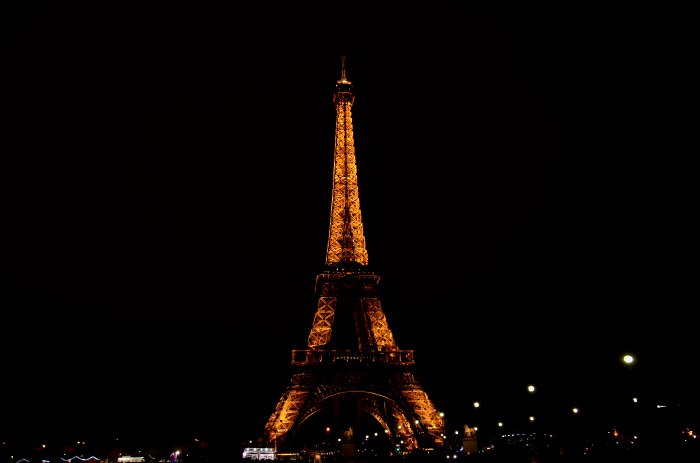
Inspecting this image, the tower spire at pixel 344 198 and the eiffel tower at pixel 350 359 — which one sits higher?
the tower spire at pixel 344 198

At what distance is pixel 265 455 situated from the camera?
34.9 m

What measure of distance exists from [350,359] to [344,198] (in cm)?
1475

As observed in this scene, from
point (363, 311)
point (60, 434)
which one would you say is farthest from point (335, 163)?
point (60, 434)

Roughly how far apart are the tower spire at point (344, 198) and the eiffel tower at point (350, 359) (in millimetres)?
88

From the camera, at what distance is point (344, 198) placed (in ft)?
185

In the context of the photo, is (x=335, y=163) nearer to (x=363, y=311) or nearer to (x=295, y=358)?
(x=363, y=311)

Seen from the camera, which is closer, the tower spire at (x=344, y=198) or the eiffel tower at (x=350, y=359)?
the eiffel tower at (x=350, y=359)

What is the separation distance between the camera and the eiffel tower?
4669cm

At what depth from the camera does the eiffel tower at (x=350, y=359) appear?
46.7m

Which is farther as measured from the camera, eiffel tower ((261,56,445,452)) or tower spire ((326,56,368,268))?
tower spire ((326,56,368,268))

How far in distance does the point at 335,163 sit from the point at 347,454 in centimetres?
3160

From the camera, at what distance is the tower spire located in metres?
54.1

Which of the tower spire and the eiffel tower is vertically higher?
the tower spire

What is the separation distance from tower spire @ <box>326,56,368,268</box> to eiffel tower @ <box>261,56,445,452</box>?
88 mm
